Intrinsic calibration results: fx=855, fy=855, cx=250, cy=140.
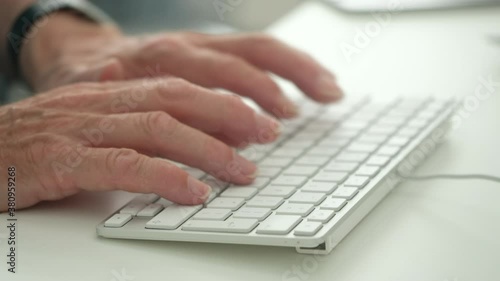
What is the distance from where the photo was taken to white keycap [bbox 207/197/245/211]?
70 cm

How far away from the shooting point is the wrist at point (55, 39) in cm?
116

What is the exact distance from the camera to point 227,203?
71 centimetres

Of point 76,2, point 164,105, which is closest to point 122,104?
point 164,105

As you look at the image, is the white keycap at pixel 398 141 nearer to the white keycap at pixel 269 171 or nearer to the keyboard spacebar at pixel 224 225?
the white keycap at pixel 269 171

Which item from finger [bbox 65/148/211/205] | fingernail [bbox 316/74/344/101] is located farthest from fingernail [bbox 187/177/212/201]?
fingernail [bbox 316/74/344/101]

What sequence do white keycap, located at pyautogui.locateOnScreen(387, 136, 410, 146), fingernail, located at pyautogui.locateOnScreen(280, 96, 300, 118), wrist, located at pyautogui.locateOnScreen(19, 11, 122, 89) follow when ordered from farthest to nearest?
wrist, located at pyautogui.locateOnScreen(19, 11, 122, 89) → fingernail, located at pyautogui.locateOnScreen(280, 96, 300, 118) → white keycap, located at pyautogui.locateOnScreen(387, 136, 410, 146)

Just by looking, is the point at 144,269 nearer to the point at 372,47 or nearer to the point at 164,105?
the point at 164,105

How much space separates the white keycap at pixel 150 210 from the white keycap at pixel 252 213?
7cm

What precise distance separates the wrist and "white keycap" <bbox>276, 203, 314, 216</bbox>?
0.55 m

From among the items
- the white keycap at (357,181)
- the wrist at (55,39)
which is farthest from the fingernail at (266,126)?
the wrist at (55,39)

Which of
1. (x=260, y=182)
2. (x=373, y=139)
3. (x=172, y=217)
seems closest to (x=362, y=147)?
(x=373, y=139)

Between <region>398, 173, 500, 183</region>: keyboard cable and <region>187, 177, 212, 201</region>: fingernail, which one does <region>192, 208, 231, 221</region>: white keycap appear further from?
<region>398, 173, 500, 183</region>: keyboard cable

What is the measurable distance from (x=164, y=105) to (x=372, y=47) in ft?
1.71

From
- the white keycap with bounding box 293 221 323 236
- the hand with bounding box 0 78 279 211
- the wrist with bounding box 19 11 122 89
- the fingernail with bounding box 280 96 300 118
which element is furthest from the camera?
the wrist with bounding box 19 11 122 89
